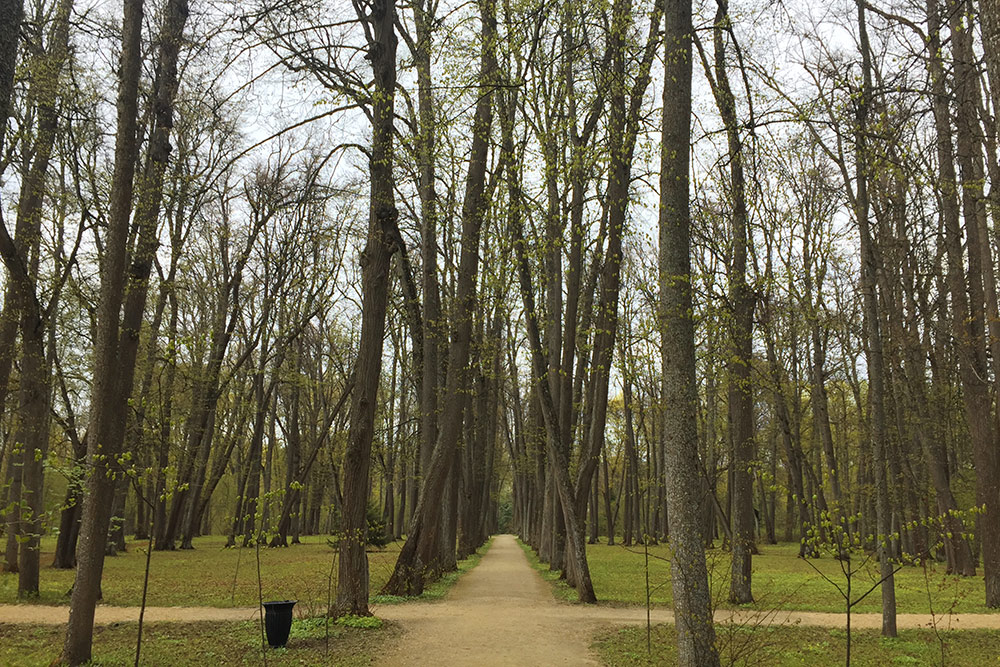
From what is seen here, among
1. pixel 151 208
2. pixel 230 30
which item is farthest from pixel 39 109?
pixel 230 30

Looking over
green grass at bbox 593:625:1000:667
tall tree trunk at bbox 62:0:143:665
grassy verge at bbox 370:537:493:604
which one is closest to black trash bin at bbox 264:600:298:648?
tall tree trunk at bbox 62:0:143:665

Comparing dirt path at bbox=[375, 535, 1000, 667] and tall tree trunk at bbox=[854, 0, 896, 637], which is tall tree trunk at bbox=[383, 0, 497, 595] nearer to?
dirt path at bbox=[375, 535, 1000, 667]

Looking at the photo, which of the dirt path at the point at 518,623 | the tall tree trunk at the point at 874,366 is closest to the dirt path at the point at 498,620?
the dirt path at the point at 518,623

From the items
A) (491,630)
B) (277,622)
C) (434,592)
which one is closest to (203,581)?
(434,592)

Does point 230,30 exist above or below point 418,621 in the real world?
above

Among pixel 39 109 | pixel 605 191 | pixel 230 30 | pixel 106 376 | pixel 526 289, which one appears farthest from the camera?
pixel 605 191

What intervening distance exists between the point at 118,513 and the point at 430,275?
1846cm

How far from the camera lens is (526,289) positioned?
1245cm

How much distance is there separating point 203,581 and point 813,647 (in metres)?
11.8

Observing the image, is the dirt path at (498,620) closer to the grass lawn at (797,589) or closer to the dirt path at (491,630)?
the dirt path at (491,630)

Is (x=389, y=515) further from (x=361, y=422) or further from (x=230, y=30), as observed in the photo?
(x=230, y=30)

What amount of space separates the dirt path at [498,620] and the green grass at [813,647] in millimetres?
255

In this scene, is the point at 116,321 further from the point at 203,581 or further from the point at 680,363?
the point at 203,581

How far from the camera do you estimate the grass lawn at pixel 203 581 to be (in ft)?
A: 36.5
